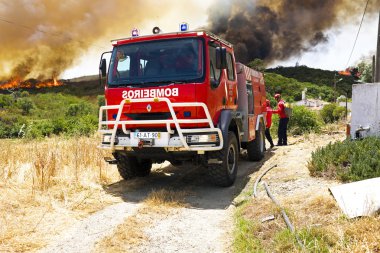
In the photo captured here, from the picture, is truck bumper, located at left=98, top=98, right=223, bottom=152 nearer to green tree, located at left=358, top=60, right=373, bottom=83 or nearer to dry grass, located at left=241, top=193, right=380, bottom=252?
dry grass, located at left=241, top=193, right=380, bottom=252

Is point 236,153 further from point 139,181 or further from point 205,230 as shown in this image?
point 205,230

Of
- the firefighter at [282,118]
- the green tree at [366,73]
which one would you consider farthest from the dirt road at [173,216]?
the green tree at [366,73]

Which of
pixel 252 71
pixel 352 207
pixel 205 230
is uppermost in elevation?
pixel 252 71

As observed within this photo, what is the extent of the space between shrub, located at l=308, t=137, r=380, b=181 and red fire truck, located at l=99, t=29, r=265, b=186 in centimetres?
162

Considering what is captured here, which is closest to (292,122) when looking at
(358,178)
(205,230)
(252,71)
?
(252,71)

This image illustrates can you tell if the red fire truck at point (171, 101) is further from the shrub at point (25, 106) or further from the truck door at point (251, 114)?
the shrub at point (25, 106)

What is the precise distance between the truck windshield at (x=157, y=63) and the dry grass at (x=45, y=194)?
201 cm

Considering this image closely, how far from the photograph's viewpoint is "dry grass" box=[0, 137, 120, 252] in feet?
14.5

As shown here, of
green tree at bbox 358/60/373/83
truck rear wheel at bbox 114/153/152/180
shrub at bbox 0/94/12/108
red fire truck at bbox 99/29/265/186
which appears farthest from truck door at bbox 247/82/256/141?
shrub at bbox 0/94/12/108

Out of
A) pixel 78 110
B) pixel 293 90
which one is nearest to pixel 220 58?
pixel 78 110

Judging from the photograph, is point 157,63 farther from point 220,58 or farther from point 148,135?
point 148,135

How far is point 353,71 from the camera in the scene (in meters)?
→ 13.5

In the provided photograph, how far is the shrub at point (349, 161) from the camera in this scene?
5469 mm

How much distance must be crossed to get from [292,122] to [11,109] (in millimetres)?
31038
